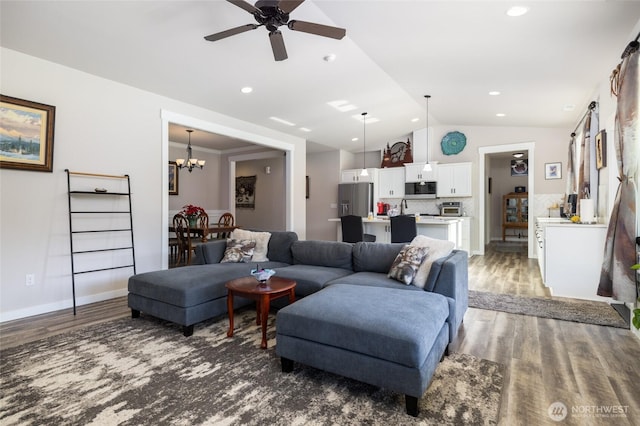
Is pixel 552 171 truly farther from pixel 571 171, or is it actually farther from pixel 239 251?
pixel 239 251

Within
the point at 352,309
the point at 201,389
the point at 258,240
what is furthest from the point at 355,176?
the point at 201,389

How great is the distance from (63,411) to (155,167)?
3.19m

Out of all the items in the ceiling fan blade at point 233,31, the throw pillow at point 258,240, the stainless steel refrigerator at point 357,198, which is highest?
the ceiling fan blade at point 233,31

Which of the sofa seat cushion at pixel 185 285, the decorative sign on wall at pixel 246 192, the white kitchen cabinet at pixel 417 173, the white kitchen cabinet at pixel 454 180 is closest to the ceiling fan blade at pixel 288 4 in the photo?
the sofa seat cushion at pixel 185 285

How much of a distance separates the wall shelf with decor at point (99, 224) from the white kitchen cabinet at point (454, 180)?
20.8 feet

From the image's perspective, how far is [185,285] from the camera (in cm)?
278

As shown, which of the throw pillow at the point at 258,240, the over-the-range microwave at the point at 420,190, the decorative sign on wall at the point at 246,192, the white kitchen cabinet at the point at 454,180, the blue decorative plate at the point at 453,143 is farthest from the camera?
the decorative sign on wall at the point at 246,192

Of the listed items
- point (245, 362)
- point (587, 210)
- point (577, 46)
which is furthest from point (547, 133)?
point (245, 362)

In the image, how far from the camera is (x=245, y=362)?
226 centimetres

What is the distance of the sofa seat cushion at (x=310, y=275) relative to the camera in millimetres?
3090

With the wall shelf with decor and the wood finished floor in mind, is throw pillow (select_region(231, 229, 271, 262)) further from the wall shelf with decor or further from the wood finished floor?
the wood finished floor

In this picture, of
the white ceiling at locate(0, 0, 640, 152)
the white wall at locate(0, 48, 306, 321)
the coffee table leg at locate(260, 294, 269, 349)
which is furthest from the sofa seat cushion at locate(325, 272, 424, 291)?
the white wall at locate(0, 48, 306, 321)

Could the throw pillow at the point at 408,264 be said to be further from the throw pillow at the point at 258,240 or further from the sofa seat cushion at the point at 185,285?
the throw pillow at the point at 258,240

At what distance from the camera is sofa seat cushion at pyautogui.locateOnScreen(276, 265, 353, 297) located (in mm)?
3090
